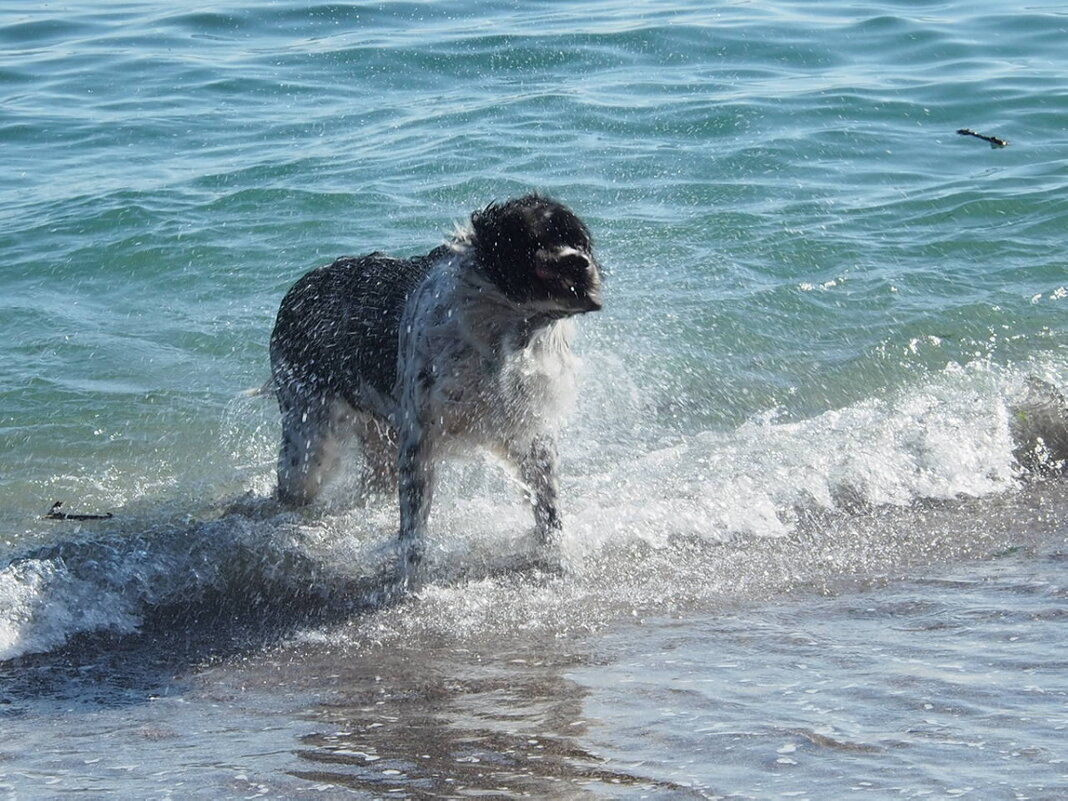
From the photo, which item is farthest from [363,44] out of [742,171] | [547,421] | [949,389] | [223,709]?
[223,709]

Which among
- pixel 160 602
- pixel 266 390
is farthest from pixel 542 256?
pixel 266 390

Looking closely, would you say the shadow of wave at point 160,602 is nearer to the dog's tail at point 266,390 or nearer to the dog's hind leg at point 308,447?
the dog's hind leg at point 308,447

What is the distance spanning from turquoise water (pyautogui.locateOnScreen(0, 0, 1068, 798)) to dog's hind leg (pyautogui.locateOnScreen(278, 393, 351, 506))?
0.14 meters

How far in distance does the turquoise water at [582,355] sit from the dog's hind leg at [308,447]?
0.14 m

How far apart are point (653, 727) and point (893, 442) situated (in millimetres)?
3094

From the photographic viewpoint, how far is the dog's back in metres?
6.03

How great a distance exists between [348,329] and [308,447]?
59 cm

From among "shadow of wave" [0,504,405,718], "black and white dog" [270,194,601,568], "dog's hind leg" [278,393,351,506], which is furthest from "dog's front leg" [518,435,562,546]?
"dog's hind leg" [278,393,351,506]

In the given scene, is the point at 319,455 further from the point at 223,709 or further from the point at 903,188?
the point at 903,188

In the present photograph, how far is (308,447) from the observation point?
6.44 m

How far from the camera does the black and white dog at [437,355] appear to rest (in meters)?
4.95

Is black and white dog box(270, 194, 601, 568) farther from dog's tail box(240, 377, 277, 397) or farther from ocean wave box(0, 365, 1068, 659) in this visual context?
ocean wave box(0, 365, 1068, 659)

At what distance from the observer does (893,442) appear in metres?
6.66

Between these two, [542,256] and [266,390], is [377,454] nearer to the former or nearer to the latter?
[266,390]
